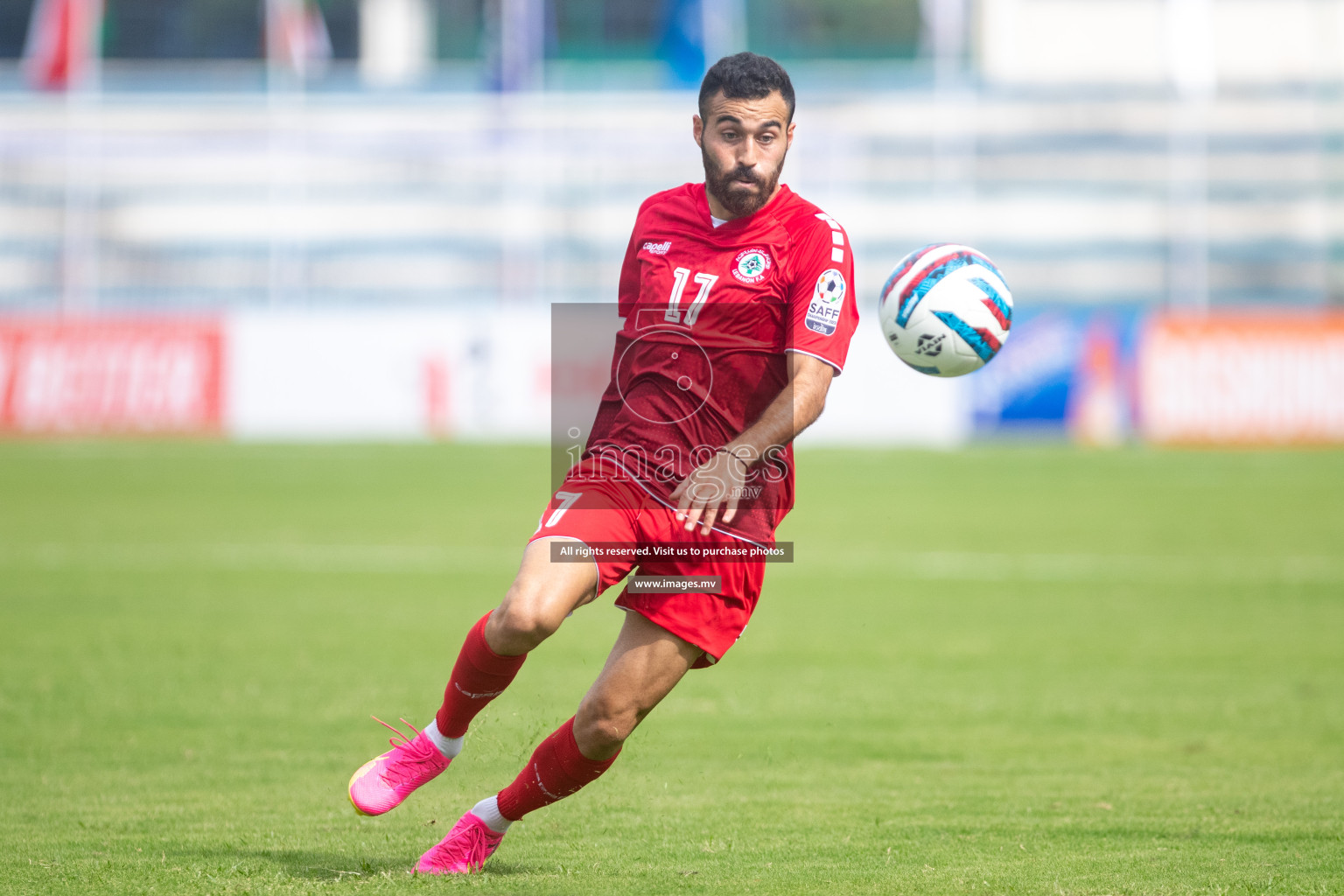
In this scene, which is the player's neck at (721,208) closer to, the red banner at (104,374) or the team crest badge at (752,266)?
the team crest badge at (752,266)

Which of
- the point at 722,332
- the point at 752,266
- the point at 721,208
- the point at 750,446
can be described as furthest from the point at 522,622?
the point at 721,208

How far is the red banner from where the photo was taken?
23781 mm

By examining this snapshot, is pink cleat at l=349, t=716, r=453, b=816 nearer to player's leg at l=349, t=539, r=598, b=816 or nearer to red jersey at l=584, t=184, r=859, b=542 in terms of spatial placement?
player's leg at l=349, t=539, r=598, b=816

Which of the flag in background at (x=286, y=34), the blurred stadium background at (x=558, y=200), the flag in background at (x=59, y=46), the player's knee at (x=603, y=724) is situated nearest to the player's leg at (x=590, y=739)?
the player's knee at (x=603, y=724)

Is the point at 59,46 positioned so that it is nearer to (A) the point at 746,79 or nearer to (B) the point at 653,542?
(A) the point at 746,79

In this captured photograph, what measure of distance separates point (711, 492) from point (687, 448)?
25cm

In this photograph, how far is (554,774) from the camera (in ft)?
16.0

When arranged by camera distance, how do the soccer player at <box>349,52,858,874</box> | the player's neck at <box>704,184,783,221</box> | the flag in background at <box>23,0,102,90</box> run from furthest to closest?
1. the flag in background at <box>23,0,102,90</box>
2. the player's neck at <box>704,184,783,221</box>
3. the soccer player at <box>349,52,858,874</box>

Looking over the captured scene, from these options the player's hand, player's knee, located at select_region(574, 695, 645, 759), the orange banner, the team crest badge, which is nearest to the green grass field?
player's knee, located at select_region(574, 695, 645, 759)

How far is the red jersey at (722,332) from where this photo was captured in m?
4.82

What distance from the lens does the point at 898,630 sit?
1055 cm

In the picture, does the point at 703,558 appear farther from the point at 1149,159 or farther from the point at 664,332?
the point at 1149,159

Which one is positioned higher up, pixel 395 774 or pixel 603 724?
pixel 603 724

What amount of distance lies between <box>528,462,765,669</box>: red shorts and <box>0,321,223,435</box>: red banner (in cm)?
2055
